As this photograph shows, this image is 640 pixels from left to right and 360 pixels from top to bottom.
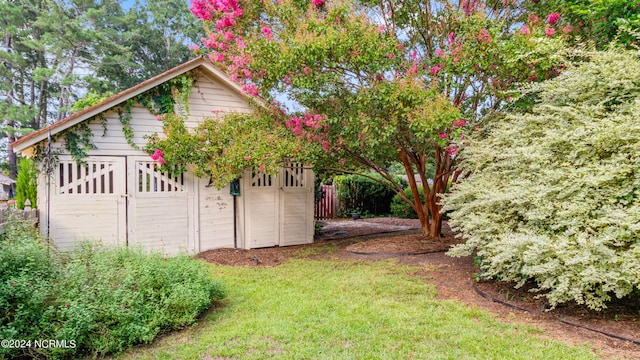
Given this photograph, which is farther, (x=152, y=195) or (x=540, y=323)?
(x=152, y=195)

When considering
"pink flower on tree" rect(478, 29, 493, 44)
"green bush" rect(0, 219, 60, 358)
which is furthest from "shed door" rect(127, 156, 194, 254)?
"pink flower on tree" rect(478, 29, 493, 44)

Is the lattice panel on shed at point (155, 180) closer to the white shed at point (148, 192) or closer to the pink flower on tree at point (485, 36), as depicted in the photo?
the white shed at point (148, 192)

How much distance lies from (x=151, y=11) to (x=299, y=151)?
76.4 feet

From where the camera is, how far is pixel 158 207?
23.4 feet

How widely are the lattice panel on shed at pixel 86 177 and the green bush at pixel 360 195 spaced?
29.5ft

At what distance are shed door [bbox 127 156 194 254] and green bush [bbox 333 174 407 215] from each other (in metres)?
7.92

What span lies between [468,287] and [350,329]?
2196 mm

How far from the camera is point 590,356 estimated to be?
293cm

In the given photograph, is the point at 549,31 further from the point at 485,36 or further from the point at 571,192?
the point at 571,192

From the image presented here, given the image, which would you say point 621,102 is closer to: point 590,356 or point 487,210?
point 487,210

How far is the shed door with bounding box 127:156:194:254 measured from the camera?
22.7ft

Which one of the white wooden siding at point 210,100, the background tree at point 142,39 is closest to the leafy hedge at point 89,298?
the white wooden siding at point 210,100

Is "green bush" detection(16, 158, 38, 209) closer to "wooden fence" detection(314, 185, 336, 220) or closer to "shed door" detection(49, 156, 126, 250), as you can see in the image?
"shed door" detection(49, 156, 126, 250)

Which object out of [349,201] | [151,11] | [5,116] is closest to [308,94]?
[349,201]
